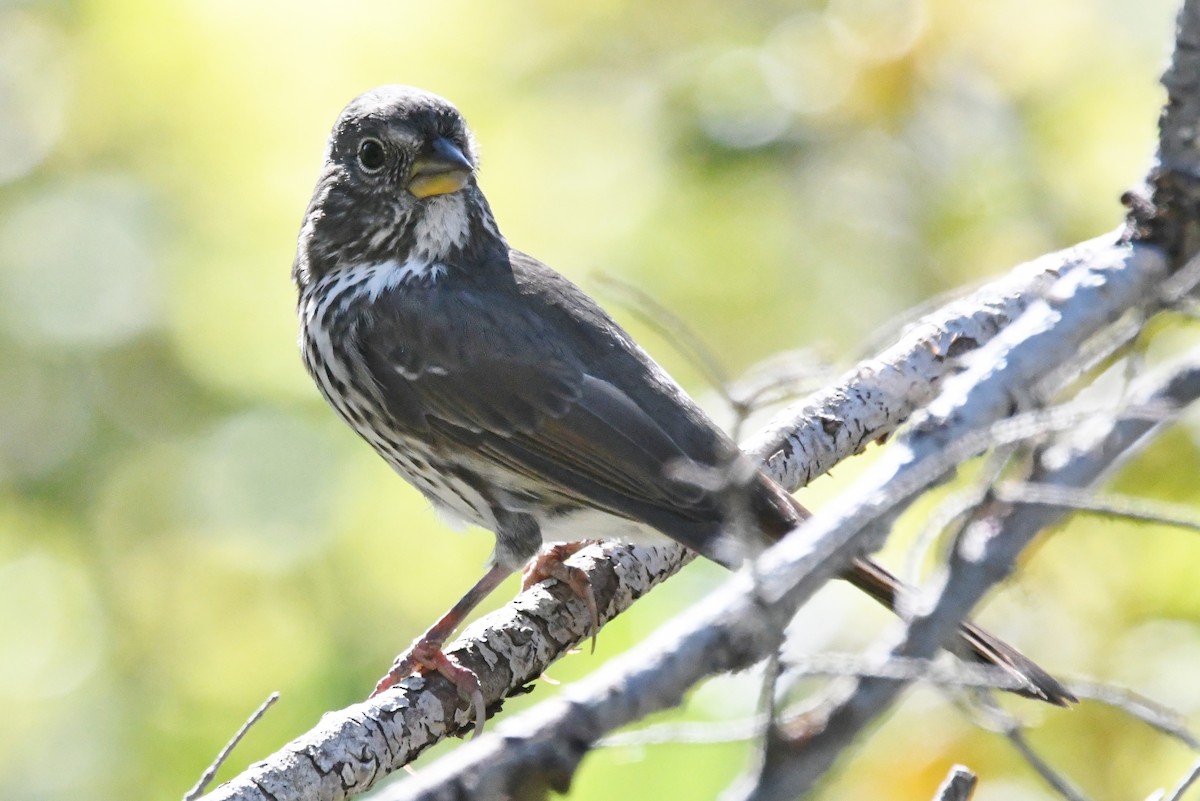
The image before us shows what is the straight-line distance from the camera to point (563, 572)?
345cm

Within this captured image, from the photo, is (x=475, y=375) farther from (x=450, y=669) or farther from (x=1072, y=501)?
(x=1072, y=501)

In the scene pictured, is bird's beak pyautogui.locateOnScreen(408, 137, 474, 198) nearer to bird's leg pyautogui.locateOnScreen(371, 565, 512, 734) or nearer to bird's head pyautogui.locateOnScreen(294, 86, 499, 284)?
bird's head pyautogui.locateOnScreen(294, 86, 499, 284)

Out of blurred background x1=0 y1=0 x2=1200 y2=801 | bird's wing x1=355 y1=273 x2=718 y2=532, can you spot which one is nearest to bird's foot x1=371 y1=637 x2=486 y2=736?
bird's wing x1=355 y1=273 x2=718 y2=532

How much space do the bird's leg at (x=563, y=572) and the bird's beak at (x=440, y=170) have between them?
3.22 ft

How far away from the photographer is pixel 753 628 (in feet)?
5.32

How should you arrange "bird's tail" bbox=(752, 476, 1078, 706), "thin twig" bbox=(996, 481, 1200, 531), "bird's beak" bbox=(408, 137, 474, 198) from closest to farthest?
"thin twig" bbox=(996, 481, 1200, 531) → "bird's tail" bbox=(752, 476, 1078, 706) → "bird's beak" bbox=(408, 137, 474, 198)

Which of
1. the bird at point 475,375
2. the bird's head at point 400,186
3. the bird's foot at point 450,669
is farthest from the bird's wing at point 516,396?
the bird's foot at point 450,669

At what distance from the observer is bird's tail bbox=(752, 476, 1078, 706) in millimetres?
2719

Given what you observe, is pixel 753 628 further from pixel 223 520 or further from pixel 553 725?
pixel 223 520

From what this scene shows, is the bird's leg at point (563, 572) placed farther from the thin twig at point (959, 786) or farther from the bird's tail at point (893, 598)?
the thin twig at point (959, 786)

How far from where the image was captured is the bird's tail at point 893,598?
2719 mm

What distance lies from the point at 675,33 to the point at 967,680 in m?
4.29

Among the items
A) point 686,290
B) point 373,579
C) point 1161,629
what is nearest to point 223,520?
point 373,579

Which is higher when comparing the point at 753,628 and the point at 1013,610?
the point at 1013,610
